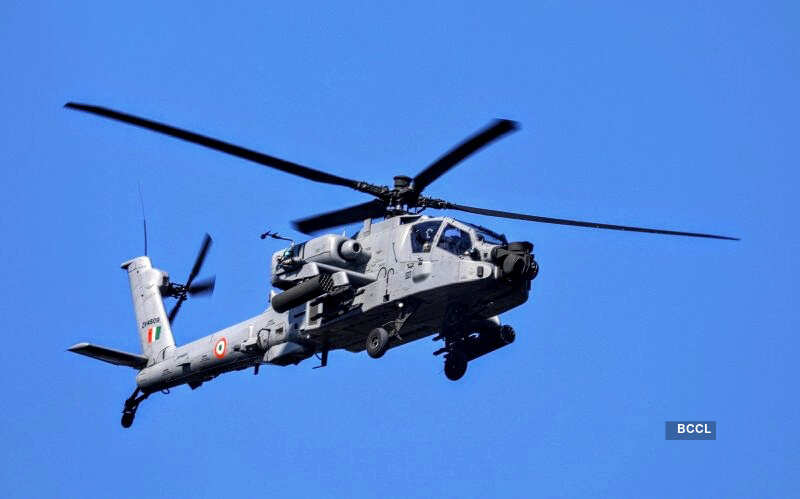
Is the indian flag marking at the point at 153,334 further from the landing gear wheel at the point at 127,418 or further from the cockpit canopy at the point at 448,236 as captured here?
the cockpit canopy at the point at 448,236

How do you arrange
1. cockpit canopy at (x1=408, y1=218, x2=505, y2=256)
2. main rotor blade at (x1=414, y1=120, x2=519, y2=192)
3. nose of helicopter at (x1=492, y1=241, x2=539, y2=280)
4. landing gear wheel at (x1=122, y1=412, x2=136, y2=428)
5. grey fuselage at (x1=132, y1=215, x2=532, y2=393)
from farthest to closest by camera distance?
landing gear wheel at (x1=122, y1=412, x2=136, y2=428) < cockpit canopy at (x1=408, y1=218, x2=505, y2=256) < grey fuselage at (x1=132, y1=215, x2=532, y2=393) < nose of helicopter at (x1=492, y1=241, x2=539, y2=280) < main rotor blade at (x1=414, y1=120, x2=519, y2=192)

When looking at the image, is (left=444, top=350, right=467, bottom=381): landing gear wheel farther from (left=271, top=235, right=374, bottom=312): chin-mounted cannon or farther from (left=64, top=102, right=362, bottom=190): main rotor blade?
(left=64, top=102, right=362, bottom=190): main rotor blade

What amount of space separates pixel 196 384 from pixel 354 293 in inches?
261

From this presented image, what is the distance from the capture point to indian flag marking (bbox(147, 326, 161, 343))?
32006mm

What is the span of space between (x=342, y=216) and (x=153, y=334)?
855 centimetres

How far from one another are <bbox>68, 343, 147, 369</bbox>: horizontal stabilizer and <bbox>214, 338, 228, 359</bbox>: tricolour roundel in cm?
337

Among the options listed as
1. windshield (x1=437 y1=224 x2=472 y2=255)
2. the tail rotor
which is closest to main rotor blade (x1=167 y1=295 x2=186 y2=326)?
the tail rotor

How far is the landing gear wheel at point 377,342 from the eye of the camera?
24.9 m

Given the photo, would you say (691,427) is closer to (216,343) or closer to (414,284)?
(414,284)

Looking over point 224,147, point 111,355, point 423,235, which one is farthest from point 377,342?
point 111,355

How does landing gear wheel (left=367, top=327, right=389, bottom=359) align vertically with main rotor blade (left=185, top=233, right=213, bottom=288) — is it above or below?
below

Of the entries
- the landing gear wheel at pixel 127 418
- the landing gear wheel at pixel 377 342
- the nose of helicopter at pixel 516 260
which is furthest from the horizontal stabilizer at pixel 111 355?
the nose of helicopter at pixel 516 260

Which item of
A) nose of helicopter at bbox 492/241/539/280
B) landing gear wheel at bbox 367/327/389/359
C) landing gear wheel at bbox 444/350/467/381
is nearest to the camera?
nose of helicopter at bbox 492/241/539/280

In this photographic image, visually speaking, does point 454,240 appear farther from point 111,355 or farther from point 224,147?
point 111,355
